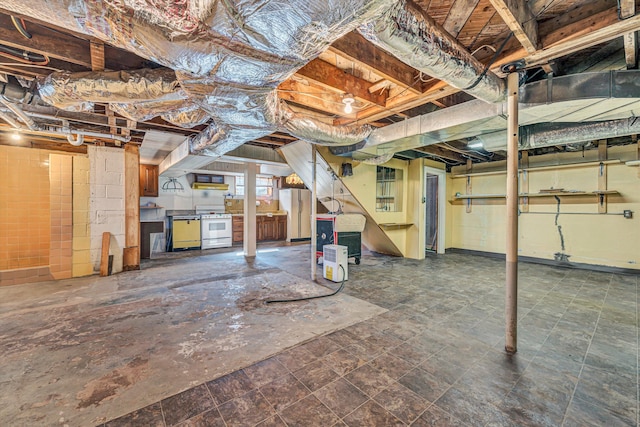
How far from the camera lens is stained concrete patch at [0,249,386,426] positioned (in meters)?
1.55

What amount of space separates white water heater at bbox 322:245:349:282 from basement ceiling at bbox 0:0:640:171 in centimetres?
207

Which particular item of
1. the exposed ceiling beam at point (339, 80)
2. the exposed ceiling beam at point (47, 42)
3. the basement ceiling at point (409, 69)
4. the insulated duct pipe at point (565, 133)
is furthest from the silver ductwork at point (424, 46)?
the exposed ceiling beam at point (47, 42)

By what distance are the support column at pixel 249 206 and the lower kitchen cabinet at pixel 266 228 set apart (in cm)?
170

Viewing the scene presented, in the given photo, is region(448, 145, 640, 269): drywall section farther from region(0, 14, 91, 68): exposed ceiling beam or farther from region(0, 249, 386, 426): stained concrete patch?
region(0, 14, 91, 68): exposed ceiling beam

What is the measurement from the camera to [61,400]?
1510mm

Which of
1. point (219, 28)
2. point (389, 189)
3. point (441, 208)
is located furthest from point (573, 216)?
point (219, 28)

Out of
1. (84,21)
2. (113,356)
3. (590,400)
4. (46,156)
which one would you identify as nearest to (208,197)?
(46,156)

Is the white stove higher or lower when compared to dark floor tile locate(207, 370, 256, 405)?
higher

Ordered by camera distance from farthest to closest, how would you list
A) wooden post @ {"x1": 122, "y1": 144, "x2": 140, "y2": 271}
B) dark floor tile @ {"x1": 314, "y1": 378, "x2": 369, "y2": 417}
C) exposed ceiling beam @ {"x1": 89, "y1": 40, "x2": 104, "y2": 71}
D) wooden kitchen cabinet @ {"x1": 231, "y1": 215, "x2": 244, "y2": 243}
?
wooden kitchen cabinet @ {"x1": 231, "y1": 215, "x2": 244, "y2": 243}, wooden post @ {"x1": 122, "y1": 144, "x2": 140, "y2": 271}, exposed ceiling beam @ {"x1": 89, "y1": 40, "x2": 104, "y2": 71}, dark floor tile @ {"x1": 314, "y1": 378, "x2": 369, "y2": 417}

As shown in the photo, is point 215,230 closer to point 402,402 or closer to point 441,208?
point 441,208

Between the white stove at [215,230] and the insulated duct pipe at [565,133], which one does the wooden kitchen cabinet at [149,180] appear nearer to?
the white stove at [215,230]

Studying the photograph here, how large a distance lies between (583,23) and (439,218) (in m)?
4.90

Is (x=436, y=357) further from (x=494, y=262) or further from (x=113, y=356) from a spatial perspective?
(x=494, y=262)

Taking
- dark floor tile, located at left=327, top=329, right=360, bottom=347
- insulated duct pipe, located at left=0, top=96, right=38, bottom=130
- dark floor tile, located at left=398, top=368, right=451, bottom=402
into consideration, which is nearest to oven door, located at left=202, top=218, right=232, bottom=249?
insulated duct pipe, located at left=0, top=96, right=38, bottom=130
